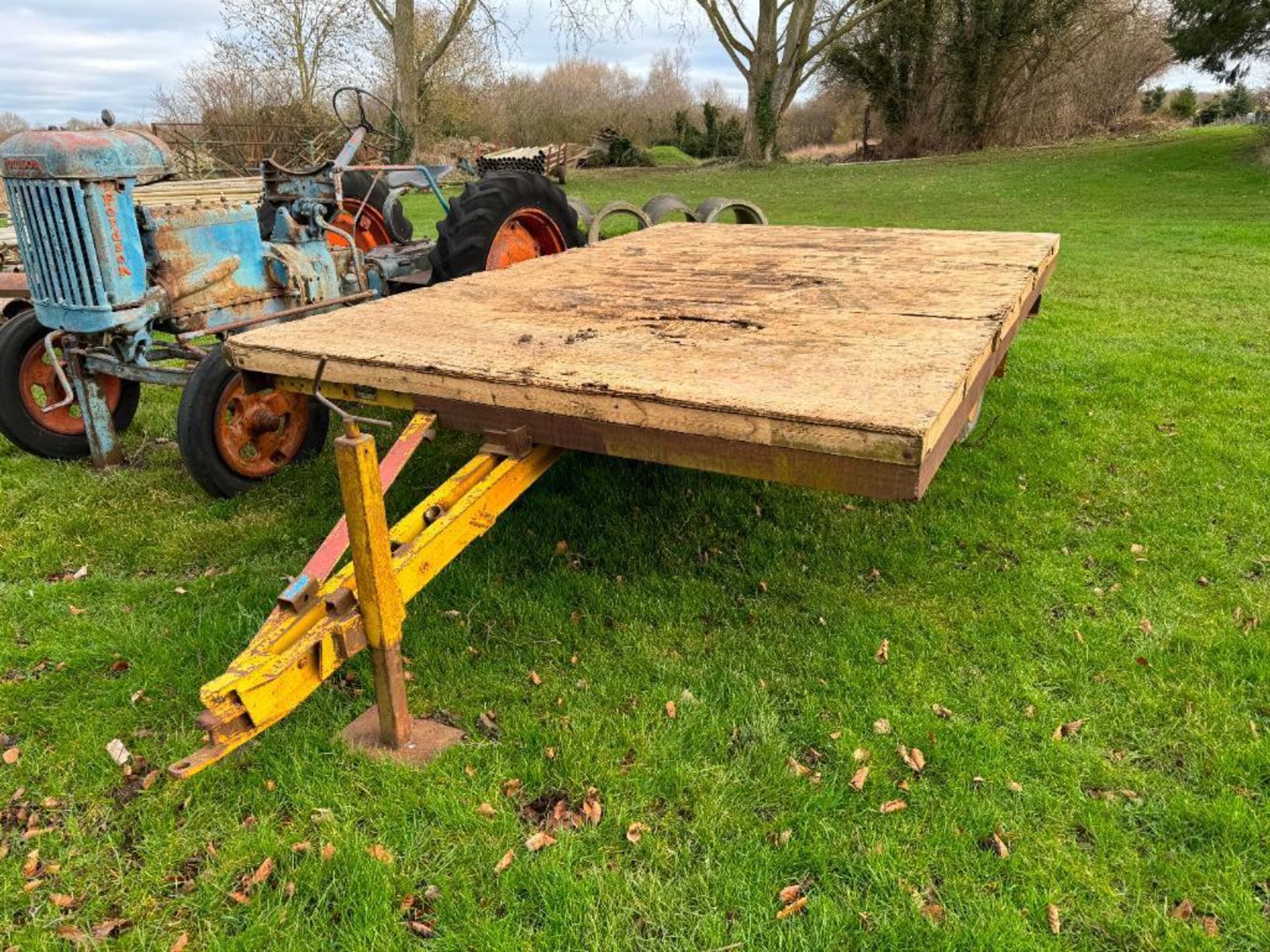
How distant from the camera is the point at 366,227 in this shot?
20.9 ft

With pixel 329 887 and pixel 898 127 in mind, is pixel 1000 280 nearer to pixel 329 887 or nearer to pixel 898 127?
pixel 329 887

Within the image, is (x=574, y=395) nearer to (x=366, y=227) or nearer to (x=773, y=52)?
(x=366, y=227)

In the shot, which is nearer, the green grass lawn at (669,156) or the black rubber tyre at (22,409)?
the black rubber tyre at (22,409)

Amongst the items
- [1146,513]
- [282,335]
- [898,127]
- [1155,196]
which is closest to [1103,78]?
[898,127]

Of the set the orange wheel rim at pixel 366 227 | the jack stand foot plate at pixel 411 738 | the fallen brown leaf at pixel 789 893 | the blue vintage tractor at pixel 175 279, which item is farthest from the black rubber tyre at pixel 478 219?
the fallen brown leaf at pixel 789 893

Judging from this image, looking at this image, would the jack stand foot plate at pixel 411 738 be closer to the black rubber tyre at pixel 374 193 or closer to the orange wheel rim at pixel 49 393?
the orange wheel rim at pixel 49 393

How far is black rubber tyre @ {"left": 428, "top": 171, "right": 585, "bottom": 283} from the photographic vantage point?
4.44 meters

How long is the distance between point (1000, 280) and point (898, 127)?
93.2 ft

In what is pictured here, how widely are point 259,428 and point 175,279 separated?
78 cm

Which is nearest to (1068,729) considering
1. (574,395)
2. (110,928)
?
(574,395)

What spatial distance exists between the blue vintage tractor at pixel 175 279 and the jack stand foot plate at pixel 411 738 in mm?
1163

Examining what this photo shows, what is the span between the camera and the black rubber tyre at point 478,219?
14.6 ft

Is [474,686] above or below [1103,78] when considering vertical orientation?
below

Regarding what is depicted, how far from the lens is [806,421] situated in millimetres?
1826
